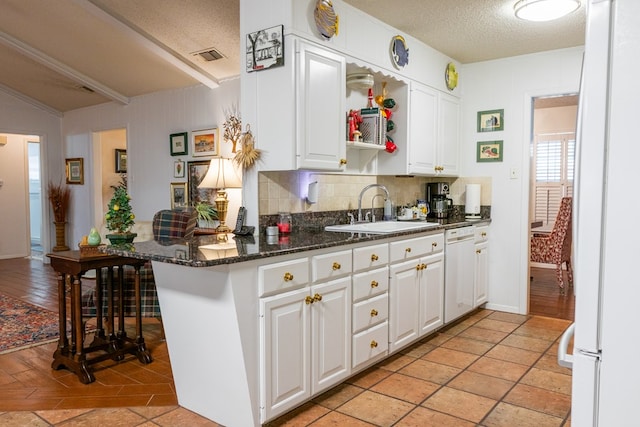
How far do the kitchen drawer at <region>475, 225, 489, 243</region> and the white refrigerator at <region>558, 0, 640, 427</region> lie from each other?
327 centimetres

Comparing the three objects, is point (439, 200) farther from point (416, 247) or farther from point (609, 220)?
point (609, 220)

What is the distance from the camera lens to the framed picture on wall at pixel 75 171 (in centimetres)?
714

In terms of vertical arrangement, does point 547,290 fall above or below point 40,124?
below

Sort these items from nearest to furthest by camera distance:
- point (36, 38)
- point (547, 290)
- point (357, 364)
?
1. point (357, 364)
2. point (36, 38)
3. point (547, 290)

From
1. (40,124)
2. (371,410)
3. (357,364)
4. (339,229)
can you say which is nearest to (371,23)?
(339,229)

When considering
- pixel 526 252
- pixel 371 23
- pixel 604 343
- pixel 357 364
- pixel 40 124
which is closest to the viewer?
pixel 604 343

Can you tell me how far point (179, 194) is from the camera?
18.8 feet

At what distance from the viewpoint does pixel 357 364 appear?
9.18 feet

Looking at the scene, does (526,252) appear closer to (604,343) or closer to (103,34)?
(604,343)

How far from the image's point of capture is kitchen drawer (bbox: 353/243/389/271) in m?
2.74

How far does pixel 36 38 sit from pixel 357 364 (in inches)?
187

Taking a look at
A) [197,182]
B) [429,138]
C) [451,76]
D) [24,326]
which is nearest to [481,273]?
[429,138]

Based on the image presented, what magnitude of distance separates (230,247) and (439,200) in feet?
9.01

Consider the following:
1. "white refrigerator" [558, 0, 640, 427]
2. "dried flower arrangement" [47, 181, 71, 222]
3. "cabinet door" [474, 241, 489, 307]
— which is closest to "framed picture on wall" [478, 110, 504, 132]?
→ "cabinet door" [474, 241, 489, 307]
